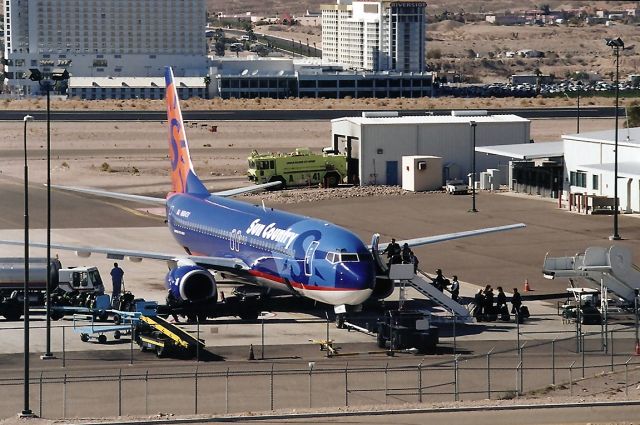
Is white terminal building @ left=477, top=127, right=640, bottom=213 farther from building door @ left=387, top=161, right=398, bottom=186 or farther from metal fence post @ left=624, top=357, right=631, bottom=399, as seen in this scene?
metal fence post @ left=624, top=357, right=631, bottom=399

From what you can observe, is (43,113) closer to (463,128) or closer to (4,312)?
(463,128)

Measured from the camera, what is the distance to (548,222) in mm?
94938

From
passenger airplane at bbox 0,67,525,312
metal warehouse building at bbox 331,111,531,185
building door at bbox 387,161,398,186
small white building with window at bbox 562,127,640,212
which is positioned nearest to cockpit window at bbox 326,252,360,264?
passenger airplane at bbox 0,67,525,312

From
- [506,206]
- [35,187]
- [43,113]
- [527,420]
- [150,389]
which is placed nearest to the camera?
[527,420]

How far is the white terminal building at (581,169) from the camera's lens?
9862 centimetres

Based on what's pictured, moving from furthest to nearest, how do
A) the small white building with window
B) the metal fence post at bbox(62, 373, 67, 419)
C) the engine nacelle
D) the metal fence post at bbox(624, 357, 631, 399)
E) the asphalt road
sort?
1. the asphalt road
2. the small white building with window
3. the engine nacelle
4. the metal fence post at bbox(624, 357, 631, 399)
5. the metal fence post at bbox(62, 373, 67, 419)

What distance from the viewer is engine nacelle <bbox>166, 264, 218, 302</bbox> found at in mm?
62531

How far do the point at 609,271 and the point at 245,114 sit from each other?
131130 mm

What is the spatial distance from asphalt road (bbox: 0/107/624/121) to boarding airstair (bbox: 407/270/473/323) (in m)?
118

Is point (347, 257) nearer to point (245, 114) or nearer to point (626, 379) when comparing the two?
point (626, 379)

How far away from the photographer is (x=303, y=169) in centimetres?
11944

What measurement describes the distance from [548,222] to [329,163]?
2799 cm

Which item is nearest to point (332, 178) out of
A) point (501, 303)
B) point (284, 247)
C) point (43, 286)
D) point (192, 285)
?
point (43, 286)

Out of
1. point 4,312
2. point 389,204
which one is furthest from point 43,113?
point 4,312
